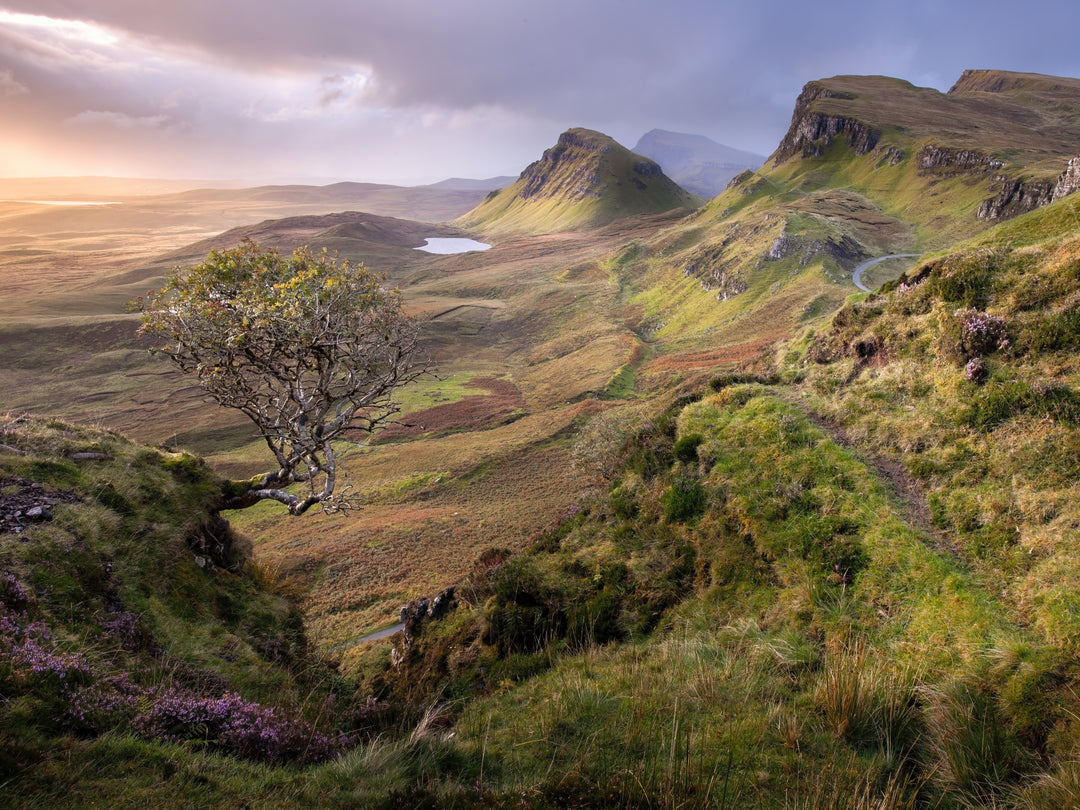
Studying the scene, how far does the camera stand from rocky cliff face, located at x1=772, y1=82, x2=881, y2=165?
12469 cm

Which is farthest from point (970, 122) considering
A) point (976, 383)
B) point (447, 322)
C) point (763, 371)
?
point (976, 383)

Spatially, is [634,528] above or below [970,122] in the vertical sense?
below

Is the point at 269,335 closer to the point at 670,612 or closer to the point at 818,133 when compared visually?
the point at 670,612

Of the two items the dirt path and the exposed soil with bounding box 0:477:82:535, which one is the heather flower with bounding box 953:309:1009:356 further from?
the exposed soil with bounding box 0:477:82:535

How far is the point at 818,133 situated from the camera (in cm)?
13962

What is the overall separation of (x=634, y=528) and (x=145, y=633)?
10987mm

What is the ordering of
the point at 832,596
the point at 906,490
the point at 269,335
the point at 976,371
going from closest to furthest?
the point at 832,596, the point at 906,490, the point at 976,371, the point at 269,335

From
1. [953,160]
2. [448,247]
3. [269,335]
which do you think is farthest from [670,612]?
[448,247]

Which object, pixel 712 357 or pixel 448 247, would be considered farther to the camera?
pixel 448 247

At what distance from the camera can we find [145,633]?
7461 millimetres

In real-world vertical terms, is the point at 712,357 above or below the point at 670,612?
above

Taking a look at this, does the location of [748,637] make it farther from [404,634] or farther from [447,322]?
[447,322]

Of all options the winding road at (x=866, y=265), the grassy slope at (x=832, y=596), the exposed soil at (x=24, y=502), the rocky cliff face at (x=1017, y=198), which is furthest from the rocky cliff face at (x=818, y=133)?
the exposed soil at (x=24, y=502)

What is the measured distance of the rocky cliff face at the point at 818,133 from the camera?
124688 mm
